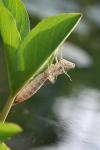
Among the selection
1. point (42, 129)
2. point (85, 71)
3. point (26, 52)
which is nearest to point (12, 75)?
point (26, 52)

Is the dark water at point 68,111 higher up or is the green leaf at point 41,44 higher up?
the green leaf at point 41,44

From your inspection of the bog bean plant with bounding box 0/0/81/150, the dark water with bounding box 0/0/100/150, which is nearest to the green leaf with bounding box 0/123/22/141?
the bog bean plant with bounding box 0/0/81/150

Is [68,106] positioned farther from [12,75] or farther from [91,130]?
[12,75]

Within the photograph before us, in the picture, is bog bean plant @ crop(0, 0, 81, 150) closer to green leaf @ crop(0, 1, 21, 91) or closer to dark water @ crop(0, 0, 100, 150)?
green leaf @ crop(0, 1, 21, 91)

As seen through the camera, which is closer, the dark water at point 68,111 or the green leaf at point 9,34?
the green leaf at point 9,34

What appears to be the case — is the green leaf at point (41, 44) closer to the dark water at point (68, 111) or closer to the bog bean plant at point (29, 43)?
the bog bean plant at point (29, 43)

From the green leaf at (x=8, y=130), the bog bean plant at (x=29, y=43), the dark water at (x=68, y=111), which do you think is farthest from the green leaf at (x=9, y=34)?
the dark water at (x=68, y=111)
